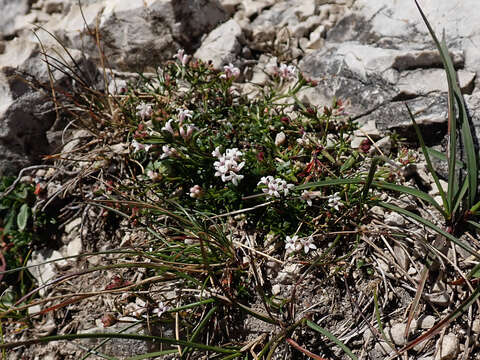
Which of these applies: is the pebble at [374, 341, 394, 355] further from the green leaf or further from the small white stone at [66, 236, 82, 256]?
the green leaf

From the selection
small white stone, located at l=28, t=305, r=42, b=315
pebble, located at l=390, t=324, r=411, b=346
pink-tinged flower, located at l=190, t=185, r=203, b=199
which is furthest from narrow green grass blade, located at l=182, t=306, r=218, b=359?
small white stone, located at l=28, t=305, r=42, b=315

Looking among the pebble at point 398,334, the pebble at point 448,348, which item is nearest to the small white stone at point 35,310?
the pebble at point 398,334

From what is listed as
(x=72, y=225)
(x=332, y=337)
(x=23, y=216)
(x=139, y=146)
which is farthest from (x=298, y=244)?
(x=23, y=216)

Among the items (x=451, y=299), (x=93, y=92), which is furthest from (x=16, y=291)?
(x=451, y=299)

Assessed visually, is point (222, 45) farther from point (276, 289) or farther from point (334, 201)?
point (276, 289)

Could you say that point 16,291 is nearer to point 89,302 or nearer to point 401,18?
point 89,302

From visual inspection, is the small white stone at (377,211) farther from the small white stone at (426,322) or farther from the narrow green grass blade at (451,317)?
the narrow green grass blade at (451,317)
